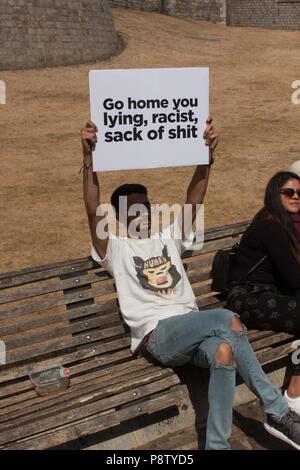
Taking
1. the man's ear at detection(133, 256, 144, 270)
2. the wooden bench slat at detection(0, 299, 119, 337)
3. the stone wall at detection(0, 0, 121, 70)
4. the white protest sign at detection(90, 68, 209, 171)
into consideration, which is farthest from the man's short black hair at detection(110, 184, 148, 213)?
the stone wall at detection(0, 0, 121, 70)

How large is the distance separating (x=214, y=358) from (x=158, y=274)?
0.78 m

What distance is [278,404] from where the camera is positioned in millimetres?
3270

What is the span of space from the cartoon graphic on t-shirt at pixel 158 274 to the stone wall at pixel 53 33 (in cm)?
1647

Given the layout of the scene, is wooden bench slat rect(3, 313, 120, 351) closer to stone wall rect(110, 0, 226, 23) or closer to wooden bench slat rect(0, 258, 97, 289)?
wooden bench slat rect(0, 258, 97, 289)

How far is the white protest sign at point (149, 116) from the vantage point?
3.68m

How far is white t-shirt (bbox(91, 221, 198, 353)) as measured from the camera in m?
3.63

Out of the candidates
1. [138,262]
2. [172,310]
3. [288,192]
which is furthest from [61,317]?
[288,192]

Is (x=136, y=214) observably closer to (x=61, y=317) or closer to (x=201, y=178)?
(x=201, y=178)

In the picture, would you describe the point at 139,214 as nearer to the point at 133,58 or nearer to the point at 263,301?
the point at 263,301

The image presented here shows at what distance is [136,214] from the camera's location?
3.83 meters

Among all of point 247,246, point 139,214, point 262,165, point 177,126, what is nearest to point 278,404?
point 247,246

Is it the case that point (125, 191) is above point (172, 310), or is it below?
above

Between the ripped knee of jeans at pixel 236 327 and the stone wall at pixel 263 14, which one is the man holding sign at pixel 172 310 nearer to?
the ripped knee of jeans at pixel 236 327

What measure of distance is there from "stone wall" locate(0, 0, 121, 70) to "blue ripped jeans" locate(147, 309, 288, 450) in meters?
17.0
